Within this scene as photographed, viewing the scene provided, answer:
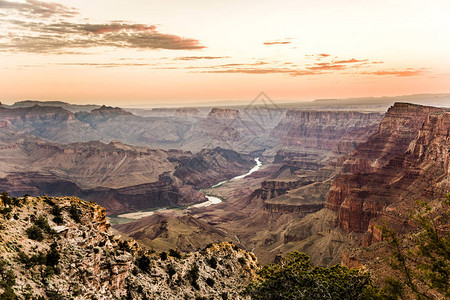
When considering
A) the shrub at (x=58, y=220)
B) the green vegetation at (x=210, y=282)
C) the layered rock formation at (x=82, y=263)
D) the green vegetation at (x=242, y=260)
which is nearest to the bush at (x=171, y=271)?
the layered rock formation at (x=82, y=263)

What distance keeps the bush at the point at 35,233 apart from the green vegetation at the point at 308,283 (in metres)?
19.8

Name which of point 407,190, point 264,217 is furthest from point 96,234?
point 264,217

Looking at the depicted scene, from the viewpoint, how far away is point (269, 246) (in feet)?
439

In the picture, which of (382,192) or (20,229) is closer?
(20,229)

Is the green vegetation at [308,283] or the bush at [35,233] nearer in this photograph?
the bush at [35,233]

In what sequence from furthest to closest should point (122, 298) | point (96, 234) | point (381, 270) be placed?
point (381, 270)
point (96, 234)
point (122, 298)

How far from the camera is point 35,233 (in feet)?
99.2

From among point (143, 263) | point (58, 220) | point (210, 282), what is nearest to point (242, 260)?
point (210, 282)

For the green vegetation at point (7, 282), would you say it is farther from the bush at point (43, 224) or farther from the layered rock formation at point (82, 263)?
the bush at point (43, 224)

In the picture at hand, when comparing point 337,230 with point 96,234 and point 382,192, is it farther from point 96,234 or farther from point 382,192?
point 96,234

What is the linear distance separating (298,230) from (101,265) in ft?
358

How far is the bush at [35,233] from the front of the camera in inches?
1180

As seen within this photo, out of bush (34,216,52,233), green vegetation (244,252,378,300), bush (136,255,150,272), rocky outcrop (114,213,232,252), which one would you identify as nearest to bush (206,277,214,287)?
green vegetation (244,252,378,300)

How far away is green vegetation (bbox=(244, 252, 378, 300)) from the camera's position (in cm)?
3378
